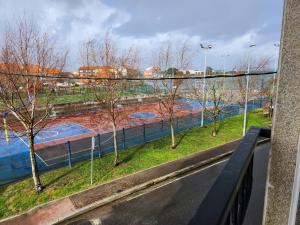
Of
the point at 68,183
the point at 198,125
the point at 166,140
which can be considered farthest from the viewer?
the point at 198,125

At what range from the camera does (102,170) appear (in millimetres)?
13039

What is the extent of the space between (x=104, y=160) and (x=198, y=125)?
37.5 ft

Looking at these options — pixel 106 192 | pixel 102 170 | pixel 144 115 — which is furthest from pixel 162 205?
pixel 144 115

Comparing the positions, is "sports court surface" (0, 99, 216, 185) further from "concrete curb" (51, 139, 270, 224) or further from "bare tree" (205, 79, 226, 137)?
"concrete curb" (51, 139, 270, 224)

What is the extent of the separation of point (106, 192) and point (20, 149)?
13484 mm

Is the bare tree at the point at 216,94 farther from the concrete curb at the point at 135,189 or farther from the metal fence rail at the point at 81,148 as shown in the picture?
the concrete curb at the point at 135,189

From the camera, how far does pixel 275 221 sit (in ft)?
5.01

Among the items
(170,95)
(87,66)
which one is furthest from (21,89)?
(170,95)

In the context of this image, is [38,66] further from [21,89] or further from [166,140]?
[166,140]

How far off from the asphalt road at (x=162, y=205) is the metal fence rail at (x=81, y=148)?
4833 millimetres

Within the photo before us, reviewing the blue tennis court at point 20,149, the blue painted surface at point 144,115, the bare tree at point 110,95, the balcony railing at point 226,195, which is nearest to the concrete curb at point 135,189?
the bare tree at point 110,95

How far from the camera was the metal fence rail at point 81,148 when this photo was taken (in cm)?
1307

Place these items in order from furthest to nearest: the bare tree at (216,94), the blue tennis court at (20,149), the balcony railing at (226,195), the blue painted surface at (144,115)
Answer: the blue painted surface at (144,115) → the bare tree at (216,94) → the blue tennis court at (20,149) → the balcony railing at (226,195)

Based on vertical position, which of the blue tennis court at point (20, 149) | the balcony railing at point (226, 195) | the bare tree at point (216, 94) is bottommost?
the blue tennis court at point (20, 149)
